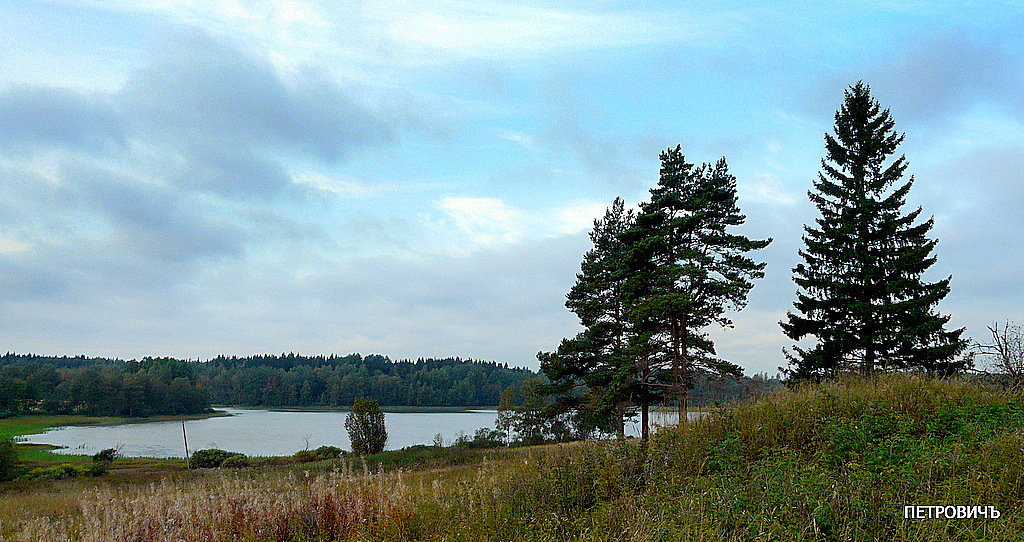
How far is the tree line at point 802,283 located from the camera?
20766 millimetres

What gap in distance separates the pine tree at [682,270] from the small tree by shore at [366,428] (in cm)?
2162

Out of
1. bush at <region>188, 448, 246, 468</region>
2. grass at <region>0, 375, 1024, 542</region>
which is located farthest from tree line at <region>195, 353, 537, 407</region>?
grass at <region>0, 375, 1024, 542</region>

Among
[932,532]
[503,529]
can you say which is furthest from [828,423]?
[503,529]

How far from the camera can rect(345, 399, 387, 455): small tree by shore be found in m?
38.4

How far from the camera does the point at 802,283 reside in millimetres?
24750

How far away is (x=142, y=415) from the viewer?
104 metres

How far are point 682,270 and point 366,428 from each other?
1015 inches

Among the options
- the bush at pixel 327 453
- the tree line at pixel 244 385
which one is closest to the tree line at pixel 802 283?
the bush at pixel 327 453

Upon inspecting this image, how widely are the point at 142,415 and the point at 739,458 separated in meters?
119

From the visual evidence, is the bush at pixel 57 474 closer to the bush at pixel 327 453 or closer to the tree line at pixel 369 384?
the bush at pixel 327 453

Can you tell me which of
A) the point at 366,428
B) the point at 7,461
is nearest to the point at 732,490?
the point at 366,428

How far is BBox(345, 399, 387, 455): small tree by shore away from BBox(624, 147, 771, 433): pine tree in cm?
2162

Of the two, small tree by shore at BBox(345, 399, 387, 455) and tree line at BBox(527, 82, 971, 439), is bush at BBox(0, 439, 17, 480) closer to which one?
small tree by shore at BBox(345, 399, 387, 455)

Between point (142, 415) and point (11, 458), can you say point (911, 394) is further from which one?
point (142, 415)
